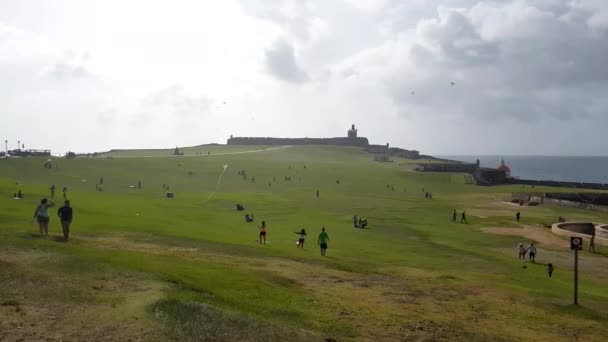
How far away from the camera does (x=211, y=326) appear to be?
12.0 metres

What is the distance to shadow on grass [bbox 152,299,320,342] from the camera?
11508 mm

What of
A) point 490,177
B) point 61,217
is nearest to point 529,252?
point 61,217

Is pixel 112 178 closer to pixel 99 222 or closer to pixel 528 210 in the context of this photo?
pixel 99 222

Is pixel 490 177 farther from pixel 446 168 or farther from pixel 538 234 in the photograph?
pixel 538 234

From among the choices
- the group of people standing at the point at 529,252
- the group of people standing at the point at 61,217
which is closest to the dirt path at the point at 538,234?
the group of people standing at the point at 529,252

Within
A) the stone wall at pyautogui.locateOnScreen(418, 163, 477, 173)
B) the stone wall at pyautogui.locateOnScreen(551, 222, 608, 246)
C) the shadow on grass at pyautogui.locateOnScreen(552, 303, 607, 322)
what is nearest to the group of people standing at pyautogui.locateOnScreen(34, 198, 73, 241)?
the shadow on grass at pyautogui.locateOnScreen(552, 303, 607, 322)

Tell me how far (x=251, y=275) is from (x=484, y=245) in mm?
27308

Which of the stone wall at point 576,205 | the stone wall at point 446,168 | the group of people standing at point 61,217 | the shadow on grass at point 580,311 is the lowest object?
the shadow on grass at point 580,311

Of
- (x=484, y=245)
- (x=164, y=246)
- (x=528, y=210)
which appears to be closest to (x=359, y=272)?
(x=164, y=246)

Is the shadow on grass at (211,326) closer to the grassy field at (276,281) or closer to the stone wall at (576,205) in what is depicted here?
the grassy field at (276,281)

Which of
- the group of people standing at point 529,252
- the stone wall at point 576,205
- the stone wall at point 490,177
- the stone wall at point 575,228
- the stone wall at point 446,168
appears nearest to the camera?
the group of people standing at point 529,252

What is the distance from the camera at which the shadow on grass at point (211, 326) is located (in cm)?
1151

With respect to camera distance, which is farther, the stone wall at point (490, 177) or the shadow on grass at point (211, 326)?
the stone wall at point (490, 177)

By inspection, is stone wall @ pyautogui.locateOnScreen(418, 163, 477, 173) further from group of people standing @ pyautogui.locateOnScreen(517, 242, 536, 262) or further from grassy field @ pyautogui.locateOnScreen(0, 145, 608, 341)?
group of people standing @ pyautogui.locateOnScreen(517, 242, 536, 262)
